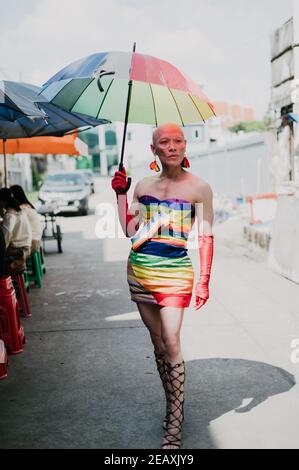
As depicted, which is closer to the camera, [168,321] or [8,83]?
[168,321]

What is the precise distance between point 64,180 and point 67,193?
1295 millimetres

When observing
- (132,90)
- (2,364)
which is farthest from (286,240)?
(2,364)

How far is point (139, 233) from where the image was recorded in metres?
3.72

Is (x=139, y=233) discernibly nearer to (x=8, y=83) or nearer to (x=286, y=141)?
(x=8, y=83)

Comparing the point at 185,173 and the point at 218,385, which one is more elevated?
the point at 185,173

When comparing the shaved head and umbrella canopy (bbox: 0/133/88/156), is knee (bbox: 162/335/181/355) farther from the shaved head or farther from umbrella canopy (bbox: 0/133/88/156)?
umbrella canopy (bbox: 0/133/88/156)

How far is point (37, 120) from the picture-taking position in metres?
7.41

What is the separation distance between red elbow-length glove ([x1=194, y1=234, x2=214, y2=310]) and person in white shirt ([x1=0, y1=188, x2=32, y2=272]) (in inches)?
150

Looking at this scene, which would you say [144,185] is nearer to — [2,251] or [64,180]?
[2,251]

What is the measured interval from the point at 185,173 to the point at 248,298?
14.9ft

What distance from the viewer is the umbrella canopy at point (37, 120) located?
5.39m

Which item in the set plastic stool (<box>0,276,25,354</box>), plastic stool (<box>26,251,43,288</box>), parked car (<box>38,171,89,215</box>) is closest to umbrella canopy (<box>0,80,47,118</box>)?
plastic stool (<box>0,276,25,354</box>)

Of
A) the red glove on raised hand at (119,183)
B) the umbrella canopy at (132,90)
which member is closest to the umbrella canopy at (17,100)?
the umbrella canopy at (132,90)
